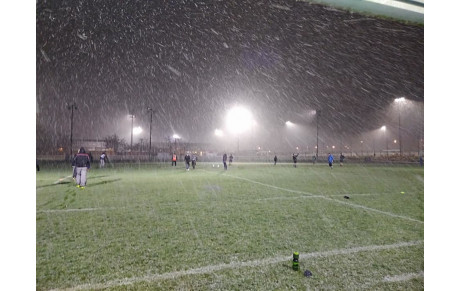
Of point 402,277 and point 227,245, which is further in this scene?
point 227,245

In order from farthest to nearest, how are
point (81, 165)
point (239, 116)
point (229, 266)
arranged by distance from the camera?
point (239, 116) → point (81, 165) → point (229, 266)

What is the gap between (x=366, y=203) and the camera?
870 centimetres

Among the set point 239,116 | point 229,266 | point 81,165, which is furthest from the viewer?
point 239,116

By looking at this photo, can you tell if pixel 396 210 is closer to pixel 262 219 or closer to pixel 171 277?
pixel 262 219

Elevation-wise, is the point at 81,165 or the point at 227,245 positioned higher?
the point at 81,165

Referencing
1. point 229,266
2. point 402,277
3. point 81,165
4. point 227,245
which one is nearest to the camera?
point 402,277

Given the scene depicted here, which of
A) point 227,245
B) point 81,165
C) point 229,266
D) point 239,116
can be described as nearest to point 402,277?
point 229,266

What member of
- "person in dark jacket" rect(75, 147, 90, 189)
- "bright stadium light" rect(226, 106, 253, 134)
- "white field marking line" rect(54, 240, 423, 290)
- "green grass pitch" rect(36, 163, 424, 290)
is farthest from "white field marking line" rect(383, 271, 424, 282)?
"bright stadium light" rect(226, 106, 253, 134)

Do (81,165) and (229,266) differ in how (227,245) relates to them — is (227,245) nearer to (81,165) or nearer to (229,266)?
(229,266)

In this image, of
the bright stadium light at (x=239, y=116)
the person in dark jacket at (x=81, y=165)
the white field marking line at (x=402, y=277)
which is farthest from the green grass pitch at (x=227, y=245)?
the bright stadium light at (x=239, y=116)

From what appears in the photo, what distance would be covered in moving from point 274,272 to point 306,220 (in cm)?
298

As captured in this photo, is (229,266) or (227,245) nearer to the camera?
(229,266)

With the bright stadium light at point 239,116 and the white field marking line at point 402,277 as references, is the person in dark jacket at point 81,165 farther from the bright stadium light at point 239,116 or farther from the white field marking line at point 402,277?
the bright stadium light at point 239,116

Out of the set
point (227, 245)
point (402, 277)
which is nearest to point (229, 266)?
point (227, 245)
